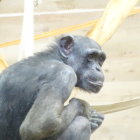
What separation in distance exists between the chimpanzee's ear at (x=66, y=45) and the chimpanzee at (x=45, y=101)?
0.04 metres

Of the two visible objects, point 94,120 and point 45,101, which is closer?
point 45,101

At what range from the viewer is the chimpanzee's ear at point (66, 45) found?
100 inches

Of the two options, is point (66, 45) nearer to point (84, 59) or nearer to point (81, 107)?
point (84, 59)

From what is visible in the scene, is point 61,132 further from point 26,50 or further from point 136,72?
point 136,72

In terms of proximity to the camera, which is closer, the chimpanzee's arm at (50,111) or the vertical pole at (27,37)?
the chimpanzee's arm at (50,111)

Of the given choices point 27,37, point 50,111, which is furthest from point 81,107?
point 27,37

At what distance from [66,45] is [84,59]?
11 centimetres

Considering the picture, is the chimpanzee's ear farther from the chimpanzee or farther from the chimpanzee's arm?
the chimpanzee's arm

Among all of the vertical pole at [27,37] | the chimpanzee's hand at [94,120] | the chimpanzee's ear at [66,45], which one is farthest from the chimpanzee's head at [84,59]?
the vertical pole at [27,37]

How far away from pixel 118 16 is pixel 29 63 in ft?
2.06

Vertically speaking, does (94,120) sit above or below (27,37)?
below

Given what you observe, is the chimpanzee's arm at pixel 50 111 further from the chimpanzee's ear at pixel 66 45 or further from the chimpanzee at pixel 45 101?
the chimpanzee's ear at pixel 66 45

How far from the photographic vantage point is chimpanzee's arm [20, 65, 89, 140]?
2.13m

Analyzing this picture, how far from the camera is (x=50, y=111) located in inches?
84.0
